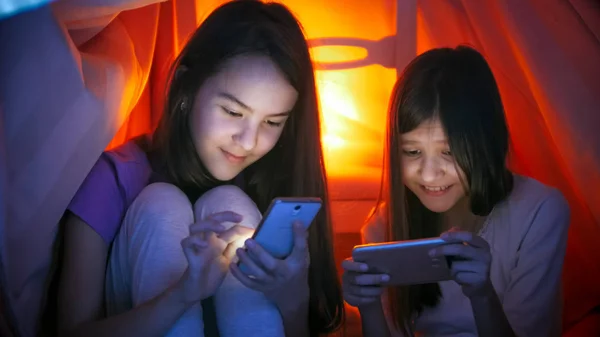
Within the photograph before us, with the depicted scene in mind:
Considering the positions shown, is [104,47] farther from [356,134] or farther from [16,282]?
[356,134]

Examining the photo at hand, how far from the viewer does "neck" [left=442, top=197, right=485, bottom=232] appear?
1106 mm

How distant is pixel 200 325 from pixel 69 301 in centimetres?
20

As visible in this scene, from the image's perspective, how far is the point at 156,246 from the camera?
893mm

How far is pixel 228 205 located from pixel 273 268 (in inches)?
4.5

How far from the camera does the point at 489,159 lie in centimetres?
105

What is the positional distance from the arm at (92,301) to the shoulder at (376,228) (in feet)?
1.26

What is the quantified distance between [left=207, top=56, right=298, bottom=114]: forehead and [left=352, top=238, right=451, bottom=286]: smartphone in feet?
0.84

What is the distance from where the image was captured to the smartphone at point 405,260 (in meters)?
0.88

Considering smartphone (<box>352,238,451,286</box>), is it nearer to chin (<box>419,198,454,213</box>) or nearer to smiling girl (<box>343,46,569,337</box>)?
smiling girl (<box>343,46,569,337</box>)

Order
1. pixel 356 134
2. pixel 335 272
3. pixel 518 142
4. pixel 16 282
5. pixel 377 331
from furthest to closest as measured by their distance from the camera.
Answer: pixel 356 134, pixel 518 142, pixel 335 272, pixel 377 331, pixel 16 282

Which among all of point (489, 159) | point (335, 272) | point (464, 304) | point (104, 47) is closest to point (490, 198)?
point (489, 159)

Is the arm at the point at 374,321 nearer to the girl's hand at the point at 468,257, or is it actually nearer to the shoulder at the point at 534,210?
the girl's hand at the point at 468,257

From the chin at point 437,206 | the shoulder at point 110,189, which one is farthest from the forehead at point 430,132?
the shoulder at point 110,189

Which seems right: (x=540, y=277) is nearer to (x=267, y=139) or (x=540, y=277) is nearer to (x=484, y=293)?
(x=484, y=293)
